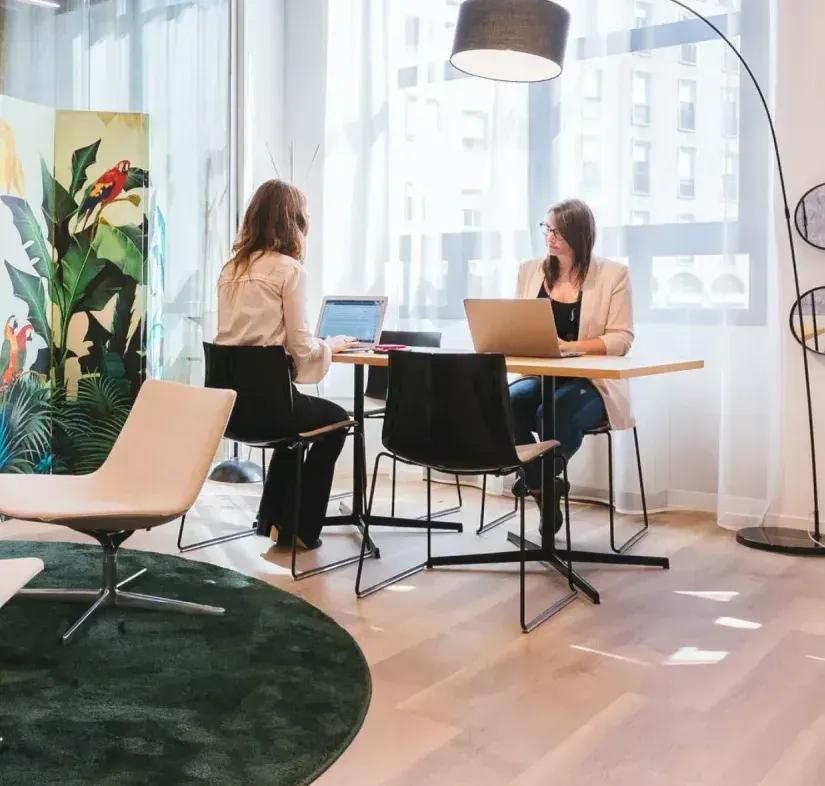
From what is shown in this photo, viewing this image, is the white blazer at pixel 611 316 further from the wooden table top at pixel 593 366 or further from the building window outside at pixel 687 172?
the building window outside at pixel 687 172

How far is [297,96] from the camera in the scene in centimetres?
558

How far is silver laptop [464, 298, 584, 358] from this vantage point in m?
3.06

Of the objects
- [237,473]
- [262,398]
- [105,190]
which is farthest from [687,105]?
[237,473]

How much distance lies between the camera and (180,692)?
2.27 meters

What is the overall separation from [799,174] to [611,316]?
3.11 ft

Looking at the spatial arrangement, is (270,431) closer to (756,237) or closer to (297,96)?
(756,237)

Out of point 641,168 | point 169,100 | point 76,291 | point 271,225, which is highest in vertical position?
point 169,100

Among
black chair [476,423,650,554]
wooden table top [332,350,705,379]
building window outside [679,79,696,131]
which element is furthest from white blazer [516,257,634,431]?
building window outside [679,79,696,131]

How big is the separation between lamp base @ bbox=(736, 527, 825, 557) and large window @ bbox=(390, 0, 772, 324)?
0.84 m

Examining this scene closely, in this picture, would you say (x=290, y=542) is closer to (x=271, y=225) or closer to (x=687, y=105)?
(x=271, y=225)

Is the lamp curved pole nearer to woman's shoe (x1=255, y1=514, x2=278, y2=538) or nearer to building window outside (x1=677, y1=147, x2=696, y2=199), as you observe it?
building window outside (x1=677, y1=147, x2=696, y2=199)

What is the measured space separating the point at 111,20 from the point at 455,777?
4213mm

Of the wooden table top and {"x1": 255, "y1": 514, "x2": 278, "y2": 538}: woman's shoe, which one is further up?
the wooden table top

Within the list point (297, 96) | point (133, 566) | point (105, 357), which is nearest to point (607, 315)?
point (133, 566)
